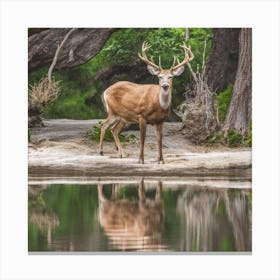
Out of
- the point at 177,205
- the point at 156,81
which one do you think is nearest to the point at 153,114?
the point at 156,81

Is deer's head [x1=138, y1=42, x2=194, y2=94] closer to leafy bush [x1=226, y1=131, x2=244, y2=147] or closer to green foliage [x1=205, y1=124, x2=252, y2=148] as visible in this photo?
green foliage [x1=205, y1=124, x2=252, y2=148]

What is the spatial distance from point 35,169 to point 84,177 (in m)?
0.56

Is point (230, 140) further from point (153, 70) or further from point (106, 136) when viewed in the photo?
point (106, 136)

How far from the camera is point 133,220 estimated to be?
39.1 ft

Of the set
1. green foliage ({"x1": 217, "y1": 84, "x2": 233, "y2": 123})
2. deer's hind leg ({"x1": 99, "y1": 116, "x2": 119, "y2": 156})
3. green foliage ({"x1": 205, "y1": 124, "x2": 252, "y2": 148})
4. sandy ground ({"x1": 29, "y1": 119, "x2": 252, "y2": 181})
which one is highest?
green foliage ({"x1": 217, "y1": 84, "x2": 233, "y2": 123})

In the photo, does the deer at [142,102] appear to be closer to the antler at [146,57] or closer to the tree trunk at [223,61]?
the antler at [146,57]

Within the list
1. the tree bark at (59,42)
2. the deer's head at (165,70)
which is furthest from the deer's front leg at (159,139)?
the tree bark at (59,42)

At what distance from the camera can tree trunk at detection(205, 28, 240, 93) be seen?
495 inches

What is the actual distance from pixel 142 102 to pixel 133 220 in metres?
1.45

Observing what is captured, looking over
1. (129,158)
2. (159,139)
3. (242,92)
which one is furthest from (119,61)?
(242,92)

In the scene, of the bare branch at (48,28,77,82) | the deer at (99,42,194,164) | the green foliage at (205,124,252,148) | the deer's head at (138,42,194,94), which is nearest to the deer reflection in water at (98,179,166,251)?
the deer at (99,42,194,164)

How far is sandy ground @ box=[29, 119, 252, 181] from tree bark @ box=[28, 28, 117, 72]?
28.1 inches

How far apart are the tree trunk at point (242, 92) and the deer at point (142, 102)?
59 centimetres

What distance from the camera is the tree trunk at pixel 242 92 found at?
Answer: 488 inches
